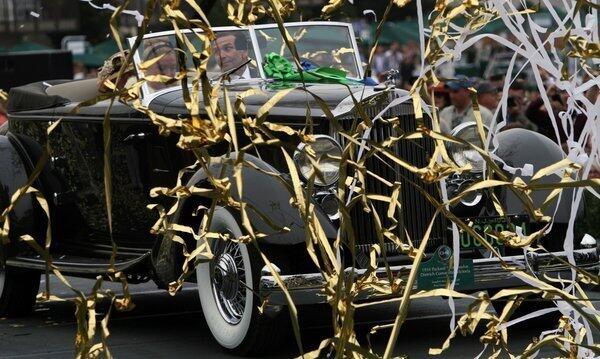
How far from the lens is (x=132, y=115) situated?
7.27 m

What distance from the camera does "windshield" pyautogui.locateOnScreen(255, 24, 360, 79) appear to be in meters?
7.90

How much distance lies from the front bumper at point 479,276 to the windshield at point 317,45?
197cm

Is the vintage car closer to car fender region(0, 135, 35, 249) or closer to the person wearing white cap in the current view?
car fender region(0, 135, 35, 249)

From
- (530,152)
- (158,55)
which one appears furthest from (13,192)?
(530,152)

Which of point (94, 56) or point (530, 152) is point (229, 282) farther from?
point (94, 56)

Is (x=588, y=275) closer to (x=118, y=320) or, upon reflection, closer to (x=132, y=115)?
(x=132, y=115)

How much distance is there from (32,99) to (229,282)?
8.69 ft

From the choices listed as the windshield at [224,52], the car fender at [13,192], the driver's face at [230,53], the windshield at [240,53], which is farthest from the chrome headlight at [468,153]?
the car fender at [13,192]

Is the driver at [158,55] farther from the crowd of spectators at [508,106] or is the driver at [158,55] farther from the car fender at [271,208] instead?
the crowd of spectators at [508,106]

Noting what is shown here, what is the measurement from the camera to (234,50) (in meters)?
7.82

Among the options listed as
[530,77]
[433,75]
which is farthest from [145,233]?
[530,77]

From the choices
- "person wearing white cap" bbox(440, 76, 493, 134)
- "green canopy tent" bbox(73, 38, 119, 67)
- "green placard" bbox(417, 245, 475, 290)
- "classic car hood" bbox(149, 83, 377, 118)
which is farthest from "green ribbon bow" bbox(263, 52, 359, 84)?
"green canopy tent" bbox(73, 38, 119, 67)

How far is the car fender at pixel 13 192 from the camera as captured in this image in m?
7.78

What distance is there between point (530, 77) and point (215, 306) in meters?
19.7
